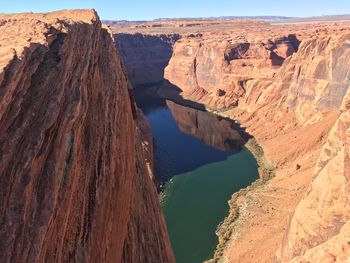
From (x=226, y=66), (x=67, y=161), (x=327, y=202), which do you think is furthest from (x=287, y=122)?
(x=67, y=161)

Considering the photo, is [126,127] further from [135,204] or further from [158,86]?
[158,86]

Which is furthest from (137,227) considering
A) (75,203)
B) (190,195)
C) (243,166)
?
(243,166)

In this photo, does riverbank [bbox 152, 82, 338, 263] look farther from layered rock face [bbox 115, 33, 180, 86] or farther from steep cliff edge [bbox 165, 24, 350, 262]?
layered rock face [bbox 115, 33, 180, 86]

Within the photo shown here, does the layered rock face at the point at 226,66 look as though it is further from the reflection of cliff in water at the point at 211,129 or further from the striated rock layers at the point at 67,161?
the striated rock layers at the point at 67,161

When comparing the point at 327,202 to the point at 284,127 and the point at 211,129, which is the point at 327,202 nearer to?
the point at 284,127

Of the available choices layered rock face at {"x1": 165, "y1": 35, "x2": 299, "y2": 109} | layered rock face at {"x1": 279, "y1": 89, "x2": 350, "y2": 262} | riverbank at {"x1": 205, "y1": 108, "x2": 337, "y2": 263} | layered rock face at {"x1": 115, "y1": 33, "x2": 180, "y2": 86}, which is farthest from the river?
layered rock face at {"x1": 115, "y1": 33, "x2": 180, "y2": 86}
